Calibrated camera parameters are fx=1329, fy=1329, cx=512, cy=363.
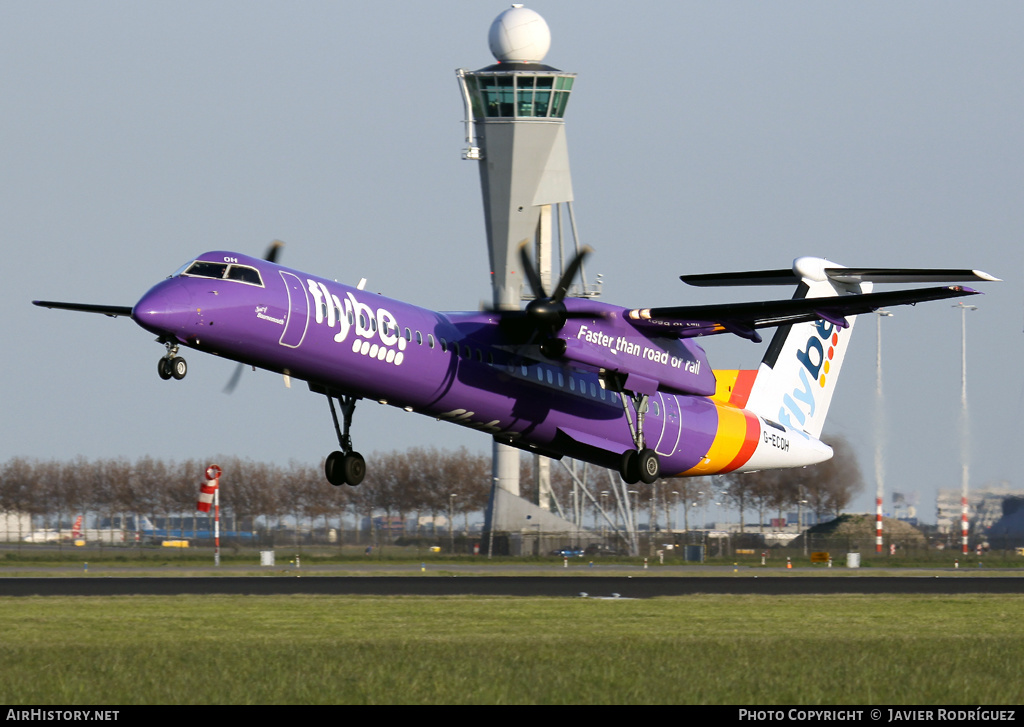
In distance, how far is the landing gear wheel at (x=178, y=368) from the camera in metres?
20.9

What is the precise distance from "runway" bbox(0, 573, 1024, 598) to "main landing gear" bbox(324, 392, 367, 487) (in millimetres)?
10170

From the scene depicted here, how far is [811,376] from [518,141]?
39.2m

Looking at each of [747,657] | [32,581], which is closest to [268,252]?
[747,657]

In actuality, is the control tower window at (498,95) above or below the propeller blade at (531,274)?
above

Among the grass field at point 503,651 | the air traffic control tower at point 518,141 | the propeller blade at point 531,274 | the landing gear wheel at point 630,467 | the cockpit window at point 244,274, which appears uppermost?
the air traffic control tower at point 518,141

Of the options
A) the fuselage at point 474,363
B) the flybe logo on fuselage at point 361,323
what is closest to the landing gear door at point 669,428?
the fuselage at point 474,363

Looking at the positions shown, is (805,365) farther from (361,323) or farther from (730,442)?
(361,323)

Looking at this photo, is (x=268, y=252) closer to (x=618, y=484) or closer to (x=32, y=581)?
(x=32, y=581)

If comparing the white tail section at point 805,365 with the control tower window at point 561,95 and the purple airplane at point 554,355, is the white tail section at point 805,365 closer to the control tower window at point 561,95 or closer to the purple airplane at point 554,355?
the purple airplane at point 554,355

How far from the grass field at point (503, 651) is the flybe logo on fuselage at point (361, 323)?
5120mm

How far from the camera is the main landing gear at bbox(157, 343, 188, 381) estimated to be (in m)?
20.9

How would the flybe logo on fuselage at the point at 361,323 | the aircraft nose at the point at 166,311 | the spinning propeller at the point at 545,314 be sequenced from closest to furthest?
1. the aircraft nose at the point at 166,311
2. the flybe logo on fuselage at the point at 361,323
3. the spinning propeller at the point at 545,314

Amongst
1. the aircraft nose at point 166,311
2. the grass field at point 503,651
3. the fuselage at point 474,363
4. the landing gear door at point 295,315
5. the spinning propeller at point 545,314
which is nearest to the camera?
the grass field at point 503,651

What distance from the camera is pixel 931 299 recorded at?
2562 cm
